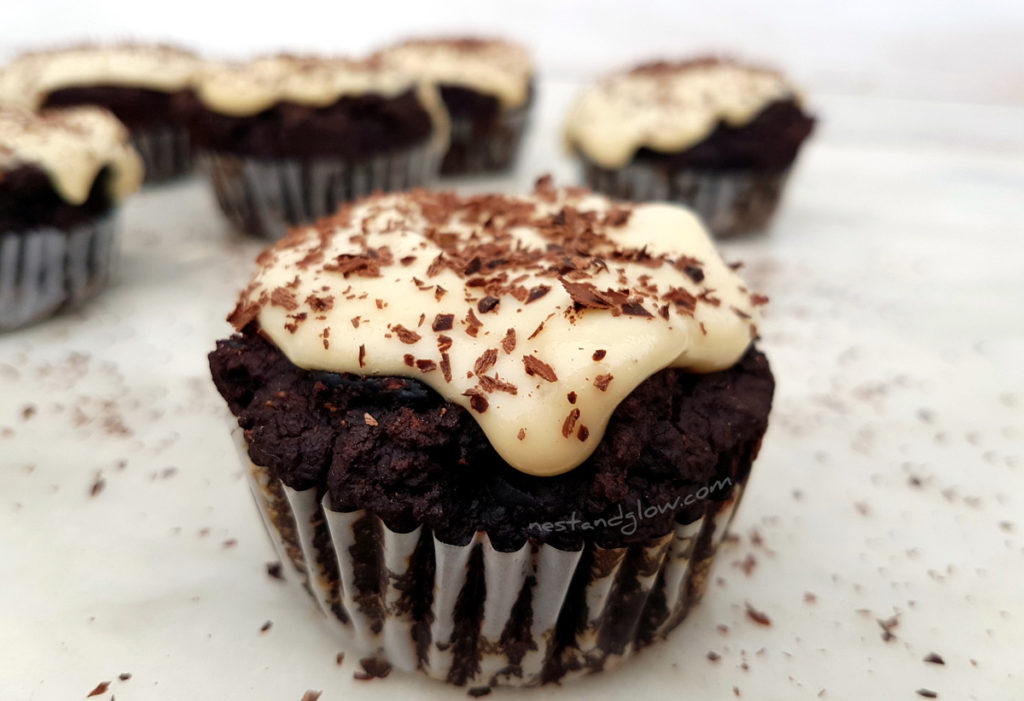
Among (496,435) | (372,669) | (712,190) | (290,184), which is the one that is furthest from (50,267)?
(712,190)

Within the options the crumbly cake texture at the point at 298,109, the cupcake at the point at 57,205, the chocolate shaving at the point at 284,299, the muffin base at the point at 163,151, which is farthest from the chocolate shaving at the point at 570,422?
the muffin base at the point at 163,151

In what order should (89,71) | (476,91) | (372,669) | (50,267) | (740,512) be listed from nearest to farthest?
1. (372,669)
2. (740,512)
3. (50,267)
4. (89,71)
5. (476,91)

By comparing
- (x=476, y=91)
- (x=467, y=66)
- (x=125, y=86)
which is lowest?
(x=125, y=86)

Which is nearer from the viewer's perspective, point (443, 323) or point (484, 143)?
point (443, 323)

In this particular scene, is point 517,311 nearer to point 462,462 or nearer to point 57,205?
point 462,462

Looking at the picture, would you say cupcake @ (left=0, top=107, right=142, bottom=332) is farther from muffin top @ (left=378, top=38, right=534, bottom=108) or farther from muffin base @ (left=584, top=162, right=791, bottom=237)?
muffin base @ (left=584, top=162, right=791, bottom=237)

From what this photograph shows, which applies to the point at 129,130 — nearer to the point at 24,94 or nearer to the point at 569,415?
the point at 24,94

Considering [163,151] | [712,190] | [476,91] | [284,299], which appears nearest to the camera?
[284,299]

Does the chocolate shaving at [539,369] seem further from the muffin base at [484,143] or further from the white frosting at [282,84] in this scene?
the muffin base at [484,143]
